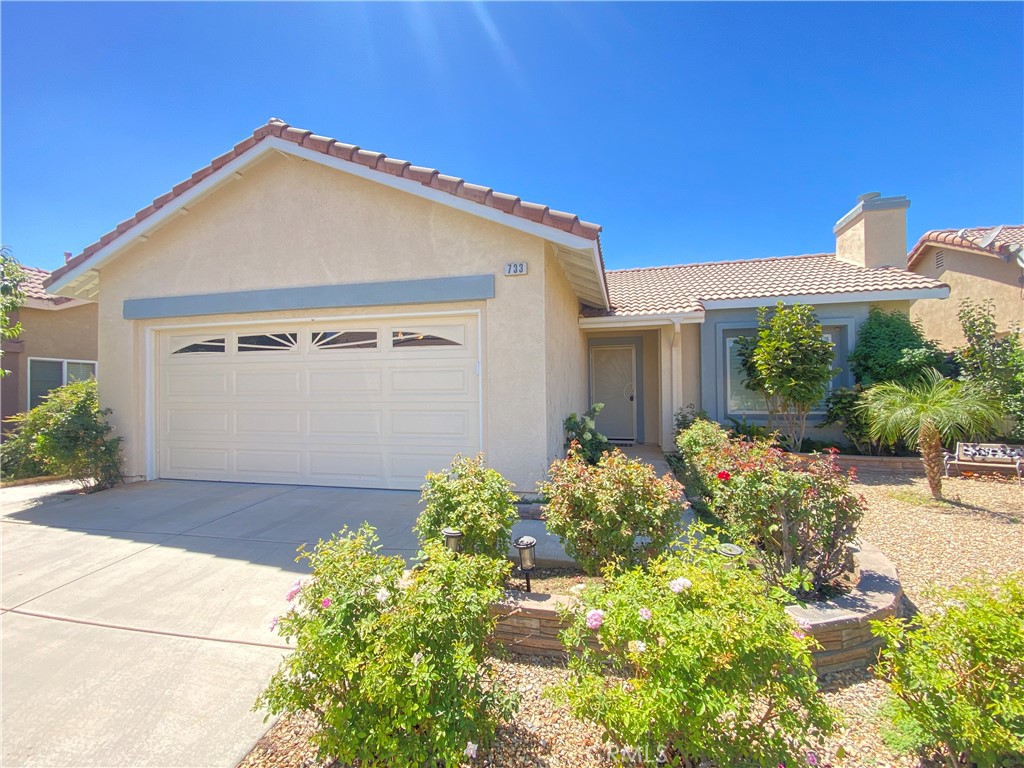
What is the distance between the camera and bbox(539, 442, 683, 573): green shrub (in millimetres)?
3461

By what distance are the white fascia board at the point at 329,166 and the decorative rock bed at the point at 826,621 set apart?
4.41 metres

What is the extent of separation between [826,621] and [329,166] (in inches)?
309

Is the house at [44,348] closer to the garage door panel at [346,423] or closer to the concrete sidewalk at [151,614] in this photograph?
the concrete sidewalk at [151,614]

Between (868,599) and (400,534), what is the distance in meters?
4.25

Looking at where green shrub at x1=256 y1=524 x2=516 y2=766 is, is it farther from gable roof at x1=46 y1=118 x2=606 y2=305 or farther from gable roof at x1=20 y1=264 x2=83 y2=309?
gable roof at x1=20 y1=264 x2=83 y2=309

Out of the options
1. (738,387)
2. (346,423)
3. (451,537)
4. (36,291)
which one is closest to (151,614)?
(451,537)

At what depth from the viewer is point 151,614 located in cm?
354

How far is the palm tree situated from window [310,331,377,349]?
906 cm

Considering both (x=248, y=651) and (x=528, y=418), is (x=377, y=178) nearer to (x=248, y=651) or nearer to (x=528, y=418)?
(x=528, y=418)

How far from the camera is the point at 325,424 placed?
729 cm

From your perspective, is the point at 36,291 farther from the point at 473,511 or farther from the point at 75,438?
the point at 473,511

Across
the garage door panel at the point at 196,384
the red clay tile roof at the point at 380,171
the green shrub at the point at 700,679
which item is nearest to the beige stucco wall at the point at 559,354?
the red clay tile roof at the point at 380,171

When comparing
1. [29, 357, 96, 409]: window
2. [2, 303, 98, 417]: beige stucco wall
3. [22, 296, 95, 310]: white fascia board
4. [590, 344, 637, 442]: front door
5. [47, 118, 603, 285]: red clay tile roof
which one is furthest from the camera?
[590, 344, 637, 442]: front door

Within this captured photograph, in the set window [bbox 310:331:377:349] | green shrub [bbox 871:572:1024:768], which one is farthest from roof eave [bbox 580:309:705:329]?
green shrub [bbox 871:572:1024:768]
